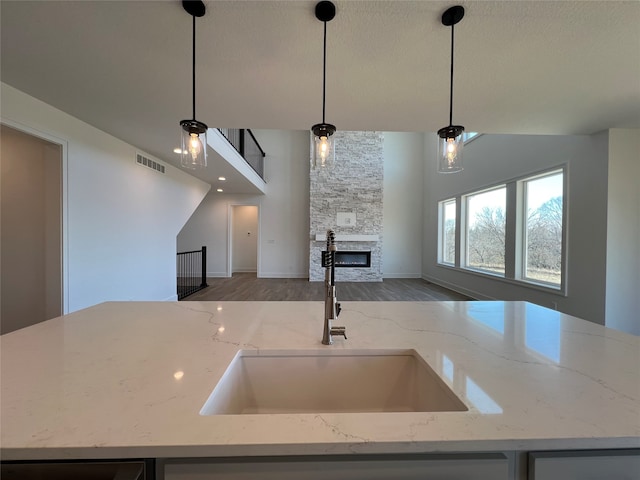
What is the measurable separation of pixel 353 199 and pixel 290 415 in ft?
22.7

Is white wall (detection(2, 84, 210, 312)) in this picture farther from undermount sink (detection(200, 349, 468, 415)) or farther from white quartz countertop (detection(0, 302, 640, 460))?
undermount sink (detection(200, 349, 468, 415))

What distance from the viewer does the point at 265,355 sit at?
949 millimetres

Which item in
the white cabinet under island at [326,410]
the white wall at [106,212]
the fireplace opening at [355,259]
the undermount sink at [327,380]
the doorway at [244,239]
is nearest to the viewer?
the white cabinet under island at [326,410]

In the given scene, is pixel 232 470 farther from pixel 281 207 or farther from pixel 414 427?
pixel 281 207

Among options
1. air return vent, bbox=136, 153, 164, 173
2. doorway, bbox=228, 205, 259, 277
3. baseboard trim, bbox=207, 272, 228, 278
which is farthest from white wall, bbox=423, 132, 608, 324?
doorway, bbox=228, 205, 259, 277

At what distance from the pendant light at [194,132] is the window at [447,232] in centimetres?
595

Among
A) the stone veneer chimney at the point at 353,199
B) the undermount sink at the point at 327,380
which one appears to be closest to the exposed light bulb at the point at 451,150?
the undermount sink at the point at 327,380

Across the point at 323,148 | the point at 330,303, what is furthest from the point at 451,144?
the point at 330,303

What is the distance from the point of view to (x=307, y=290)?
5930 millimetres

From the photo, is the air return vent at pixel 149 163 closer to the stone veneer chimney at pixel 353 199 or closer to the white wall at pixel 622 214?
the stone veneer chimney at pixel 353 199

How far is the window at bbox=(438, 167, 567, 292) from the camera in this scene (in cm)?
362

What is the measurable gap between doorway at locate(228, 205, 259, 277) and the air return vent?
4710 mm

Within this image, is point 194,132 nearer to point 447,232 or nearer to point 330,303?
point 330,303

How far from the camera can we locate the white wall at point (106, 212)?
2.53 m
